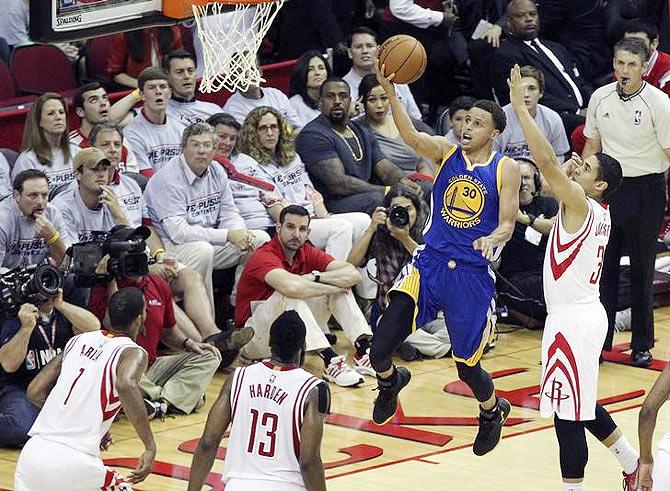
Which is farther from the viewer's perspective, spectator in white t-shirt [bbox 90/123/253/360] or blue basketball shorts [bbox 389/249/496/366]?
spectator in white t-shirt [bbox 90/123/253/360]

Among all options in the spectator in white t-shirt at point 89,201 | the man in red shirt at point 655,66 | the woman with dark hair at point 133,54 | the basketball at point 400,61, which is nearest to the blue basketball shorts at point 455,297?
the basketball at point 400,61

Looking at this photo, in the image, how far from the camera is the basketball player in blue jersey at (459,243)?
8.92 m

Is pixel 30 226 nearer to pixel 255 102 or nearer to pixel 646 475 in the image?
pixel 255 102

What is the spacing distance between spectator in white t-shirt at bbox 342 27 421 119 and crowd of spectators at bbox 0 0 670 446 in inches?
0.7

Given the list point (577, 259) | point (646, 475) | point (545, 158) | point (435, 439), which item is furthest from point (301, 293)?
point (646, 475)

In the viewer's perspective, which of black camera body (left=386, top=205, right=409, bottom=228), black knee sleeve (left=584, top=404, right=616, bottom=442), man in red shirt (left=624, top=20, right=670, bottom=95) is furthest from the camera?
man in red shirt (left=624, top=20, right=670, bottom=95)

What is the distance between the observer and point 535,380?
11.9 metres

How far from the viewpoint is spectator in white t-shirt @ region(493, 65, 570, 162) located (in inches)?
532

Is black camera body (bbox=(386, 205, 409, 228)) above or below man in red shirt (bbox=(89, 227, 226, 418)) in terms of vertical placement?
above

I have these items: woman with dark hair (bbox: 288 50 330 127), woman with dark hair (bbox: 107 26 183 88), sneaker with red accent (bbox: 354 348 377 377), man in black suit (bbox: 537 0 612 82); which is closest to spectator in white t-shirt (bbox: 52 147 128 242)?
sneaker with red accent (bbox: 354 348 377 377)

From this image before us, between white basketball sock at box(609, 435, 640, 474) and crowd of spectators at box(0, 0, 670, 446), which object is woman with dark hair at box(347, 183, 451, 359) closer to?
crowd of spectators at box(0, 0, 670, 446)

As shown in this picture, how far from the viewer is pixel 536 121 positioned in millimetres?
13891

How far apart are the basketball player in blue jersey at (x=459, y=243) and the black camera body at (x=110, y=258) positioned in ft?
7.09

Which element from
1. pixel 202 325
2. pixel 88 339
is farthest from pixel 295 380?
pixel 202 325
